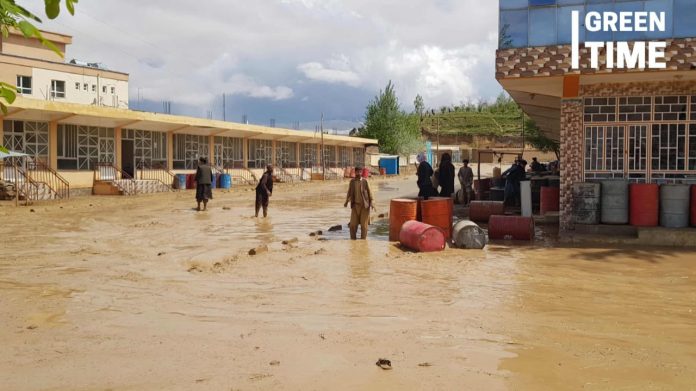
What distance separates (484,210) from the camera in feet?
49.2

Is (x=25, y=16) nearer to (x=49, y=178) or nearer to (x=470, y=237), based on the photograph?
(x=470, y=237)

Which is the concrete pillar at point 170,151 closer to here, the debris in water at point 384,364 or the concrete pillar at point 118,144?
the concrete pillar at point 118,144

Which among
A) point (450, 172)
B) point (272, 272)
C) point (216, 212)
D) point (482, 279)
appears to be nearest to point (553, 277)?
point (482, 279)

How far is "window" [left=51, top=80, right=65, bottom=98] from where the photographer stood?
4009cm

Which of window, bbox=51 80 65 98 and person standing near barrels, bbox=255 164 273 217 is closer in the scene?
person standing near barrels, bbox=255 164 273 217

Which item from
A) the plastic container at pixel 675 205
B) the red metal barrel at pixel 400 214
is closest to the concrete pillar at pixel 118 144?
the red metal barrel at pixel 400 214

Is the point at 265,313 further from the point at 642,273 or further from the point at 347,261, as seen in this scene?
the point at 642,273

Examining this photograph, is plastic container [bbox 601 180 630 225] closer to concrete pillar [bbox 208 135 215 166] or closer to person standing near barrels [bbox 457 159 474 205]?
person standing near barrels [bbox 457 159 474 205]

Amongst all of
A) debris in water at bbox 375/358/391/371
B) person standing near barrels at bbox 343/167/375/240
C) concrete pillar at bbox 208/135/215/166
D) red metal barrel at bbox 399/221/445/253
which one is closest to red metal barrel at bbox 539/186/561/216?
person standing near barrels at bbox 343/167/375/240

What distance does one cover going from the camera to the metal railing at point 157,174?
28609 millimetres

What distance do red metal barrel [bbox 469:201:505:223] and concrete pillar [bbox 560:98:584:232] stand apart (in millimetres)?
2347

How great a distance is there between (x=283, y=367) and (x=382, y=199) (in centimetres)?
2039

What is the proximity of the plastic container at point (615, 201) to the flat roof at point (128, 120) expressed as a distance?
1519 cm

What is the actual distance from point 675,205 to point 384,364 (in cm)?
885
